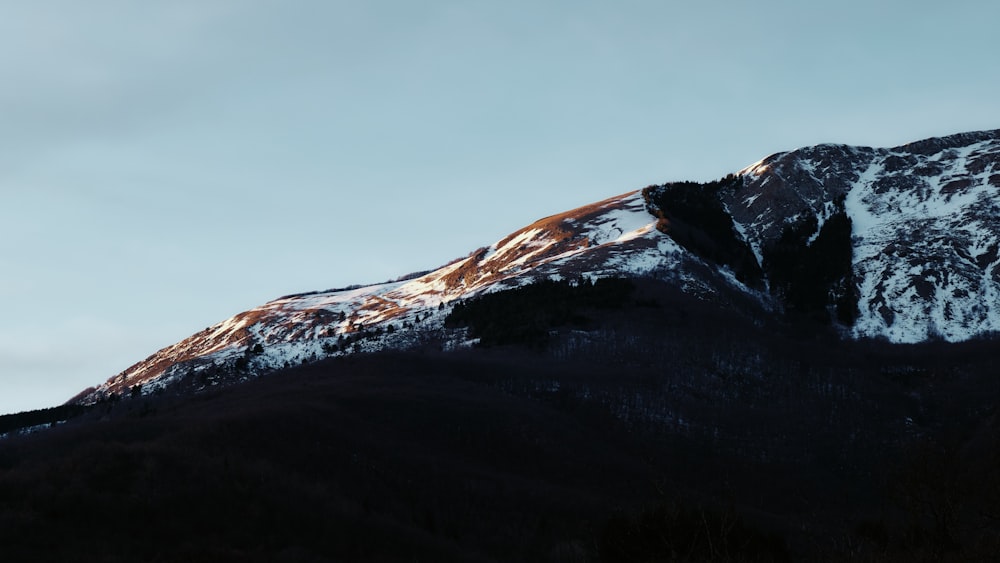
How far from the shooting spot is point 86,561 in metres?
68.5

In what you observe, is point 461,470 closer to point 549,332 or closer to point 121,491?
point 121,491

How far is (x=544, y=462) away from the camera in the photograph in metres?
132

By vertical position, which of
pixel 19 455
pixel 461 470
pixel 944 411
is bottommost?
pixel 944 411

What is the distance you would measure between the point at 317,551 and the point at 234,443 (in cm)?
2988

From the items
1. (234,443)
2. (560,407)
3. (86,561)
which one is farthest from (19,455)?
(560,407)

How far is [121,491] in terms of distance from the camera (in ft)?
270

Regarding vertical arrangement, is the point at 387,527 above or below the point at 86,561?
below

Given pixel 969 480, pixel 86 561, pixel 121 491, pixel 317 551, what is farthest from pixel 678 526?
pixel 121 491

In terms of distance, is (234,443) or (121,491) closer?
(121,491)

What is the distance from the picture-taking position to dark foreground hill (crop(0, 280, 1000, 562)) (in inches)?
2373

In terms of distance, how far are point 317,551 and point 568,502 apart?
4305 cm

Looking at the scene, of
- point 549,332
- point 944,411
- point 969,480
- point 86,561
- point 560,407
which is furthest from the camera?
point 549,332

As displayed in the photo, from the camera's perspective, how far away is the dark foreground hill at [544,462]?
Answer: 60.3m

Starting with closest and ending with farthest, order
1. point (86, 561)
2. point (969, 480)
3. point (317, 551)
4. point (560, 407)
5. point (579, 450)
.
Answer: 1. point (969, 480)
2. point (86, 561)
3. point (317, 551)
4. point (579, 450)
5. point (560, 407)
